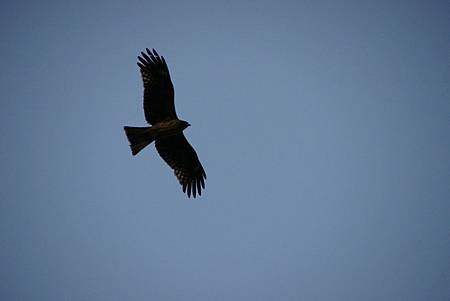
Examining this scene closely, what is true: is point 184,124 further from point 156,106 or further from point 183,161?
point 183,161

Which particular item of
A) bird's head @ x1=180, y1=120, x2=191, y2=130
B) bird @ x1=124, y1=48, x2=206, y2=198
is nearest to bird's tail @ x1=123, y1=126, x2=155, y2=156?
bird @ x1=124, y1=48, x2=206, y2=198

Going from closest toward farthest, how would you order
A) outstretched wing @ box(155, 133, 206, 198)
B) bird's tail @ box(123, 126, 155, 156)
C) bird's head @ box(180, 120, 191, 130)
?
bird's tail @ box(123, 126, 155, 156), bird's head @ box(180, 120, 191, 130), outstretched wing @ box(155, 133, 206, 198)

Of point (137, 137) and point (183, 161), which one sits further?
point (183, 161)

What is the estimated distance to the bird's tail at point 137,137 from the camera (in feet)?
32.2

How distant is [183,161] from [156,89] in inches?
82.7

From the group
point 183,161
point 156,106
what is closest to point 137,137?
point 156,106

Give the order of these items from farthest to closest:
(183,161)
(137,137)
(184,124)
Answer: (183,161), (184,124), (137,137)

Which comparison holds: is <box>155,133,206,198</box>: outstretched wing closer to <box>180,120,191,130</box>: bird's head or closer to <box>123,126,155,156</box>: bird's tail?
<box>180,120,191,130</box>: bird's head

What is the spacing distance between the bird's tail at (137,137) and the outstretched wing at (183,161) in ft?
3.26

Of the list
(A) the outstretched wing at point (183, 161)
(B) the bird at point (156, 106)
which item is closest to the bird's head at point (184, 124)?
(B) the bird at point (156, 106)

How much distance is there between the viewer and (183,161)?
37.7ft

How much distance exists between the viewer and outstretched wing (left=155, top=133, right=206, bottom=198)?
1116 centimetres

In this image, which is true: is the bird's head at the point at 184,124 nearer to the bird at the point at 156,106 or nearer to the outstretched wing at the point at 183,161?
the bird at the point at 156,106

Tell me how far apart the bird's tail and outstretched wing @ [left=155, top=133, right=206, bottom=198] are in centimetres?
99
